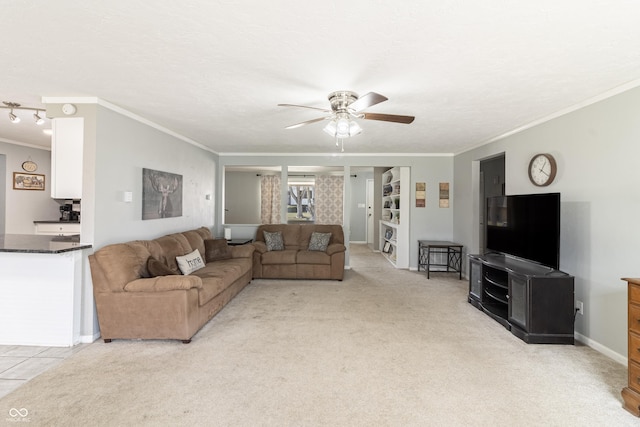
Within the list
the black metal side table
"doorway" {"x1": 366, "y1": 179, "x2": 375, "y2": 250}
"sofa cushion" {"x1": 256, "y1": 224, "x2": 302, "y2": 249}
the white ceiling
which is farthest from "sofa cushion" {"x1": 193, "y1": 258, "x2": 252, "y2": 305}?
"doorway" {"x1": 366, "y1": 179, "x2": 375, "y2": 250}

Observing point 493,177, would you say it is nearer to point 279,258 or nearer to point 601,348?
point 601,348

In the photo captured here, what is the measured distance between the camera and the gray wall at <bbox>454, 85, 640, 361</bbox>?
2557 millimetres

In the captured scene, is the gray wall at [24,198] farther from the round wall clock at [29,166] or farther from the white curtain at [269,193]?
the white curtain at [269,193]

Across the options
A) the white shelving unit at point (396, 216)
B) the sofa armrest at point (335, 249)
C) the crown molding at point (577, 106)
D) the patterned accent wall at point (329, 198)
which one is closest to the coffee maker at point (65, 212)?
the sofa armrest at point (335, 249)

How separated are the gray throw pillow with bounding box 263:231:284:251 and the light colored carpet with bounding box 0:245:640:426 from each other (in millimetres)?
2097

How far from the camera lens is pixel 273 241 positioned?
5648 mm

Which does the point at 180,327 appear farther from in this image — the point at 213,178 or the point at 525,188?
the point at 525,188

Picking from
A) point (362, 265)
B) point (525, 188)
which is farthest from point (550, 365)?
point (362, 265)

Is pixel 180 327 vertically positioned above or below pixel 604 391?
above

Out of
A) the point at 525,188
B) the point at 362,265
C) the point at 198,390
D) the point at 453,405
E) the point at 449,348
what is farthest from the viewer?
the point at 362,265

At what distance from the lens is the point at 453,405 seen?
2023 millimetres

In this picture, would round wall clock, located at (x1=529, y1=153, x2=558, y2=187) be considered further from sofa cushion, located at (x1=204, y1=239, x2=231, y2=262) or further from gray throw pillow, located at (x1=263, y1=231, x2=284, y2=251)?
sofa cushion, located at (x1=204, y1=239, x2=231, y2=262)

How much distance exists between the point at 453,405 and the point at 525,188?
2.95m

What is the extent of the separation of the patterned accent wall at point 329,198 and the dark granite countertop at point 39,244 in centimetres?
643
